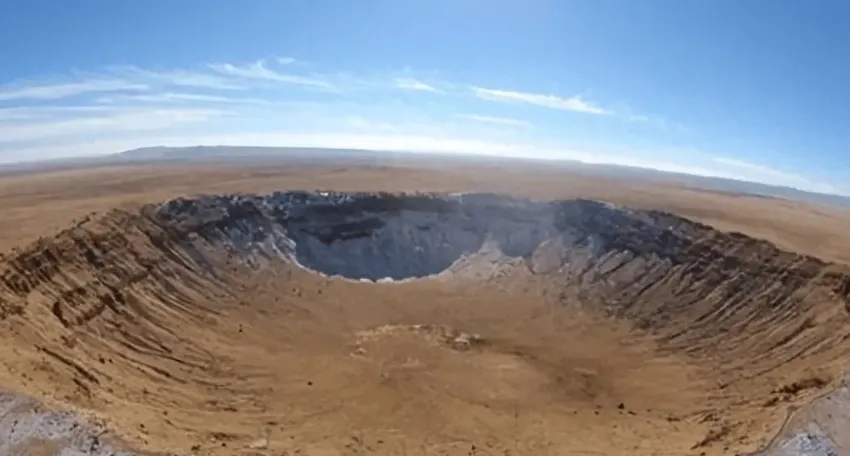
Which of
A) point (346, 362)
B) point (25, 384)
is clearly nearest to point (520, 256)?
point (346, 362)

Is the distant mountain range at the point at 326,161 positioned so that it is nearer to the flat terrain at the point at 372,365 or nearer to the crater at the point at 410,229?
the crater at the point at 410,229

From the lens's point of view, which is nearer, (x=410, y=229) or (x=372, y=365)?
(x=372, y=365)

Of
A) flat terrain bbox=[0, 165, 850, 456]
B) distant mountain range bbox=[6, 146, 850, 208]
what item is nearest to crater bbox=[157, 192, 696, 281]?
flat terrain bbox=[0, 165, 850, 456]

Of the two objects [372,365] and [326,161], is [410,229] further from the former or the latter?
[326,161]

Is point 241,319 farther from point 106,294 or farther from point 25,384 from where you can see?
point 25,384

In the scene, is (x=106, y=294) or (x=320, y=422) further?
(x=106, y=294)

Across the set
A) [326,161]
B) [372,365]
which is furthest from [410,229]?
[326,161]

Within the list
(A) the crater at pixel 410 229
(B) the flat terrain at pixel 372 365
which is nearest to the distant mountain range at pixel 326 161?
(A) the crater at pixel 410 229

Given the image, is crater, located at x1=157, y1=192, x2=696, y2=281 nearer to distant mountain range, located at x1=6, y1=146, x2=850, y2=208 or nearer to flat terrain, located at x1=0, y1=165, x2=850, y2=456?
flat terrain, located at x1=0, y1=165, x2=850, y2=456
